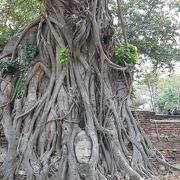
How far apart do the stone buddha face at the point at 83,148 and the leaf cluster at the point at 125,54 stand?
1.74m

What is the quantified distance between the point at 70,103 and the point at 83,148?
0.85 m

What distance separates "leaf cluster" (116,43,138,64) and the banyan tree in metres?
0.04

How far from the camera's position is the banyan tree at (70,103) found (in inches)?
166

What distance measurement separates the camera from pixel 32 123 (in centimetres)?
466

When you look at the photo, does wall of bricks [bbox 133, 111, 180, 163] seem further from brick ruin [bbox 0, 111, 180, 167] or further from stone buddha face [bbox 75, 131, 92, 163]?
stone buddha face [bbox 75, 131, 92, 163]

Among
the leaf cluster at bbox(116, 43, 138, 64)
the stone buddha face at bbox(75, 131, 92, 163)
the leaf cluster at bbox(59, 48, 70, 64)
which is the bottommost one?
the stone buddha face at bbox(75, 131, 92, 163)

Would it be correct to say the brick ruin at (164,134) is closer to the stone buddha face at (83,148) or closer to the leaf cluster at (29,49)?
the stone buddha face at (83,148)

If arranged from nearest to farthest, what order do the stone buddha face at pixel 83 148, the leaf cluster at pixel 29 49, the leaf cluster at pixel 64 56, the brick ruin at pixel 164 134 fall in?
the stone buddha face at pixel 83 148 < the leaf cluster at pixel 64 56 < the leaf cluster at pixel 29 49 < the brick ruin at pixel 164 134

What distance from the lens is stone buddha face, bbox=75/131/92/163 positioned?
4109 millimetres

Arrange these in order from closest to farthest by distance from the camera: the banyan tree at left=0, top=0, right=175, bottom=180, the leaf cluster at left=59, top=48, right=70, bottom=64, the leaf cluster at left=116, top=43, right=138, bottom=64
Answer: the banyan tree at left=0, top=0, right=175, bottom=180 → the leaf cluster at left=59, top=48, right=70, bottom=64 → the leaf cluster at left=116, top=43, right=138, bottom=64

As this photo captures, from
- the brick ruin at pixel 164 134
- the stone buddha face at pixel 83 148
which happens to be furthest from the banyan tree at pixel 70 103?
the brick ruin at pixel 164 134

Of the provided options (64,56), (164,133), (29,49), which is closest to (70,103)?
(64,56)

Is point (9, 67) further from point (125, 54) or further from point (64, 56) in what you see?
point (125, 54)

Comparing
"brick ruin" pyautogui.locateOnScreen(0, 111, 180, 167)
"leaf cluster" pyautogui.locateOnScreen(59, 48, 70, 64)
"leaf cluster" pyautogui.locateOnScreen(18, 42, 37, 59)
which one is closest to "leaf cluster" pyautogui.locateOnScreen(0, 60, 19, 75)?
"leaf cluster" pyautogui.locateOnScreen(18, 42, 37, 59)
